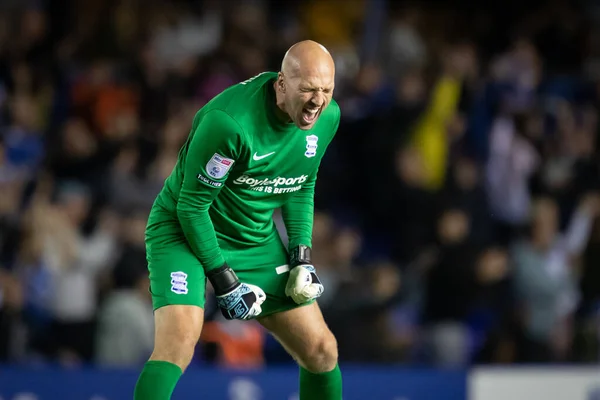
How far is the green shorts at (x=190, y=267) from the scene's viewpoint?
15.8 feet

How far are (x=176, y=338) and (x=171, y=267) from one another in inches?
13.4

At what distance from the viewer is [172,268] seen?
15.9ft

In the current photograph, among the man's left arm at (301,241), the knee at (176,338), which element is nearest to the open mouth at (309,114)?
the man's left arm at (301,241)

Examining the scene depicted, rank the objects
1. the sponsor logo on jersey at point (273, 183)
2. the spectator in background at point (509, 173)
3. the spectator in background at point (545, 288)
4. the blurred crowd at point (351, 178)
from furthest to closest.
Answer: the spectator in background at point (509, 173), the spectator in background at point (545, 288), the blurred crowd at point (351, 178), the sponsor logo on jersey at point (273, 183)

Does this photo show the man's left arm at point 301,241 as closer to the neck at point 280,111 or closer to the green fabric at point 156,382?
the neck at point 280,111

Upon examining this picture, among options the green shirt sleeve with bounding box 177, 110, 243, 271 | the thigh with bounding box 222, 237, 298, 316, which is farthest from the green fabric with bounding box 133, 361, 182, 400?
the thigh with bounding box 222, 237, 298, 316

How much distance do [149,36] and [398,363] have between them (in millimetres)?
4122

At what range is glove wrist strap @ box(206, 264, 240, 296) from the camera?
487 centimetres

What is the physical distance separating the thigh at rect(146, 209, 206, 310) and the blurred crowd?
3143 millimetres

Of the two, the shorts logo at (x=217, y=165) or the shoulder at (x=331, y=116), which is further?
the shoulder at (x=331, y=116)

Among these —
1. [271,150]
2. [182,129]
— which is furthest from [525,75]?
[271,150]

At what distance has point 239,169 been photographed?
4844 mm

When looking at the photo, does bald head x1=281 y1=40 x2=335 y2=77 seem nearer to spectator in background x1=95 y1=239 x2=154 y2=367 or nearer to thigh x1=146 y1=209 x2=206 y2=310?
thigh x1=146 y1=209 x2=206 y2=310

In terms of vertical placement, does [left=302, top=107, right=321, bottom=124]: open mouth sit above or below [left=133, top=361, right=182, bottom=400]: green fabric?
above
